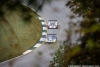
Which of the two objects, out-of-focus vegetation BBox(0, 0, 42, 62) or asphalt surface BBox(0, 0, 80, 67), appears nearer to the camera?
out-of-focus vegetation BBox(0, 0, 42, 62)

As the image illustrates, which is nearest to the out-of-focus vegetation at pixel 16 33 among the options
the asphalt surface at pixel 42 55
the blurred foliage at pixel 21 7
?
the blurred foliage at pixel 21 7

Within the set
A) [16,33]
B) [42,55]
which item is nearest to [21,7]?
[42,55]

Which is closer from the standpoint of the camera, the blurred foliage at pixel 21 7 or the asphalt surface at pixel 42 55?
the blurred foliage at pixel 21 7

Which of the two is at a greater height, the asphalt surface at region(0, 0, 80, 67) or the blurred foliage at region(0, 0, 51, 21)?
the blurred foliage at region(0, 0, 51, 21)

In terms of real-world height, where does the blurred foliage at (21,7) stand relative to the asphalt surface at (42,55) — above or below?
above

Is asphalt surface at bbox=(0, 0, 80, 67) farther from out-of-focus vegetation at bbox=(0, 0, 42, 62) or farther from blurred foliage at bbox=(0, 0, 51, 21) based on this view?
blurred foliage at bbox=(0, 0, 51, 21)

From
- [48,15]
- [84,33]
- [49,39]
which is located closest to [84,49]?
[84,33]

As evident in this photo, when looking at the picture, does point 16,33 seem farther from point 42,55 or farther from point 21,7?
point 21,7

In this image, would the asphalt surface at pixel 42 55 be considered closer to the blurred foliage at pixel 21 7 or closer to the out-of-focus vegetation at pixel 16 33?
the out-of-focus vegetation at pixel 16 33

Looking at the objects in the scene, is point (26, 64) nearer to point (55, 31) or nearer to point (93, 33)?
point (55, 31)

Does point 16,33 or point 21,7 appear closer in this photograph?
point 21,7

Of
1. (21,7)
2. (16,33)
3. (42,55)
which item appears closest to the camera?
(21,7)

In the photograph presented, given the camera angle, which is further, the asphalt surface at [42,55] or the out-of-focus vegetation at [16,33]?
the asphalt surface at [42,55]

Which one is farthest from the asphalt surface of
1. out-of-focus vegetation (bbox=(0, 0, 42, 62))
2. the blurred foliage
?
the blurred foliage
